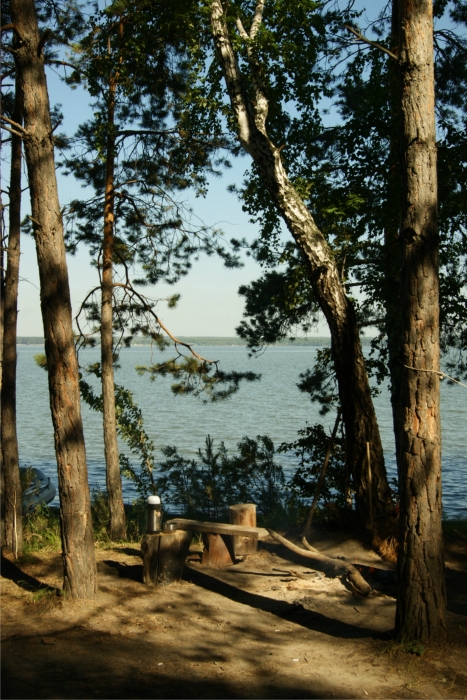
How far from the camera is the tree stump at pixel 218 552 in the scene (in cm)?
742

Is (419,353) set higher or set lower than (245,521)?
higher

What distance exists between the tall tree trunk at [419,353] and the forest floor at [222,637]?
0.37m

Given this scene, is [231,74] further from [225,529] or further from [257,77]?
[225,529]

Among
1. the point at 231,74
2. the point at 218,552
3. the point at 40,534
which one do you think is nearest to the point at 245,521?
the point at 218,552

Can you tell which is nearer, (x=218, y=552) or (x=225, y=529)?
(x=225, y=529)

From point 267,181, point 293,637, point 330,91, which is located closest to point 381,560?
point 293,637

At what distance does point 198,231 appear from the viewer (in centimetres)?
1057

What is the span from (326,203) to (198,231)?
2.09m

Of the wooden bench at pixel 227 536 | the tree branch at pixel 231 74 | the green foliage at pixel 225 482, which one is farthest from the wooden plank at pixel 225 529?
the tree branch at pixel 231 74

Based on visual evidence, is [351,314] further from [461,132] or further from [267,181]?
[461,132]

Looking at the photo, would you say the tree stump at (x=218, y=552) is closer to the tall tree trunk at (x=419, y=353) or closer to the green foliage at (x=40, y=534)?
the green foliage at (x=40, y=534)

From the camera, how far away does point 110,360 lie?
979 cm

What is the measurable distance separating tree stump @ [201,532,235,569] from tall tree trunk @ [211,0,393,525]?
1.68 m

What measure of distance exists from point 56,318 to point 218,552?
316 centimetres
